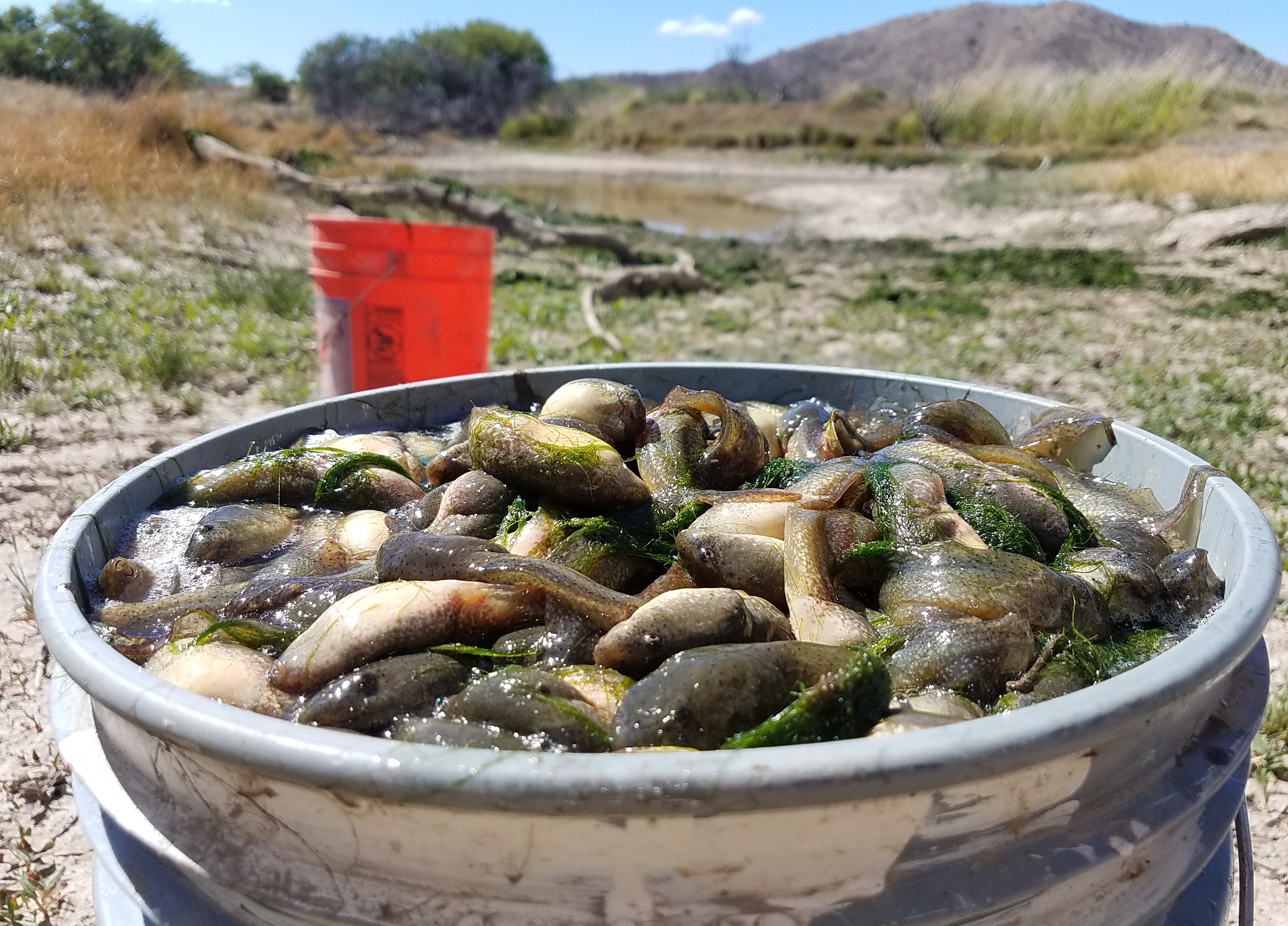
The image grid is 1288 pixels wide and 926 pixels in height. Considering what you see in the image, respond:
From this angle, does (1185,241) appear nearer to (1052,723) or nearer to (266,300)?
(266,300)

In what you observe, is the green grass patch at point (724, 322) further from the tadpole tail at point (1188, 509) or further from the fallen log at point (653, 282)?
the tadpole tail at point (1188, 509)

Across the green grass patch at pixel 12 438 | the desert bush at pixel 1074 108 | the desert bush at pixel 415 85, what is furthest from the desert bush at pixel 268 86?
the green grass patch at pixel 12 438

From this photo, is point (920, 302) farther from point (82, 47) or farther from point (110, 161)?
point (82, 47)

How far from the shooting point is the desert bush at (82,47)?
37.8 m

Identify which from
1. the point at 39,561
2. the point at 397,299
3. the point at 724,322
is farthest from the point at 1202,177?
the point at 39,561

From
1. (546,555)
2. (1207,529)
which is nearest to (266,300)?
(546,555)

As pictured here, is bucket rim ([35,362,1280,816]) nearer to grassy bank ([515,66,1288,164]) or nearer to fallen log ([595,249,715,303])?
fallen log ([595,249,715,303])

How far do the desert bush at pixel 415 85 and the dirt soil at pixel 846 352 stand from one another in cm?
3985

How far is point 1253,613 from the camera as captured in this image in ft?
4.51

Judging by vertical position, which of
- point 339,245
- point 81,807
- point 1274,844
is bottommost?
point 1274,844

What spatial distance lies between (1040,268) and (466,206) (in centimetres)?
812

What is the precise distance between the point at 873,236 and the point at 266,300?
13.8 metres

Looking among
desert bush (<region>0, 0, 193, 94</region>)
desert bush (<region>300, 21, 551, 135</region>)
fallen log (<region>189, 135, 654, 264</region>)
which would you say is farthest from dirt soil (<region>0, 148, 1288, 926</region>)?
desert bush (<region>300, 21, 551, 135</region>)

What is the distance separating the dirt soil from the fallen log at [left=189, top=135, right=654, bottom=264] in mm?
397
